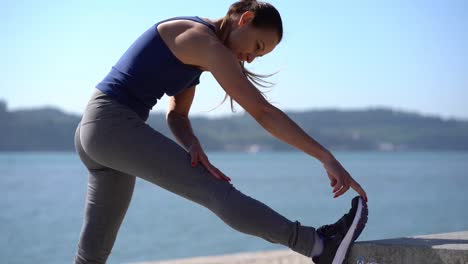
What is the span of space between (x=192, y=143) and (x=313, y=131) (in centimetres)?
9888

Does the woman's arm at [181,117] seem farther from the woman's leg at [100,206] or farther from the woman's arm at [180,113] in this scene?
the woman's leg at [100,206]

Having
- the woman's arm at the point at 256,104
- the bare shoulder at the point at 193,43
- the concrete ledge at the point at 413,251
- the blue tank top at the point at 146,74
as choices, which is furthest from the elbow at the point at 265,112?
the concrete ledge at the point at 413,251

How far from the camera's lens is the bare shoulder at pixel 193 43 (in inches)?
130

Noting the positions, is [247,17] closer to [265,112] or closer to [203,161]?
[265,112]

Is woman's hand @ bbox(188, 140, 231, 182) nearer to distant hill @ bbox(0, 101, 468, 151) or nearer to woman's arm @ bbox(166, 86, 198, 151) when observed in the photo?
woman's arm @ bbox(166, 86, 198, 151)

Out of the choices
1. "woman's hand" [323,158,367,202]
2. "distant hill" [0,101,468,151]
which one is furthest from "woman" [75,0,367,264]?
"distant hill" [0,101,468,151]

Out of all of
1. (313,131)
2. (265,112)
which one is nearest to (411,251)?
(265,112)

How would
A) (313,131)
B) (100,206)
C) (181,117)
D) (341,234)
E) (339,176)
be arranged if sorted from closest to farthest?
(339,176), (341,234), (100,206), (181,117), (313,131)

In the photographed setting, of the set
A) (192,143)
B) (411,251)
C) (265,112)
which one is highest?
(265,112)

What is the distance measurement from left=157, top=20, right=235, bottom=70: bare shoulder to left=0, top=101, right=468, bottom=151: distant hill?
9334cm

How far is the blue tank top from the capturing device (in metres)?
3.43

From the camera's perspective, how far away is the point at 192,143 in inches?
143

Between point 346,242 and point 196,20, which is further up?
point 196,20

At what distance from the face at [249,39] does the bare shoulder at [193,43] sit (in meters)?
0.12
